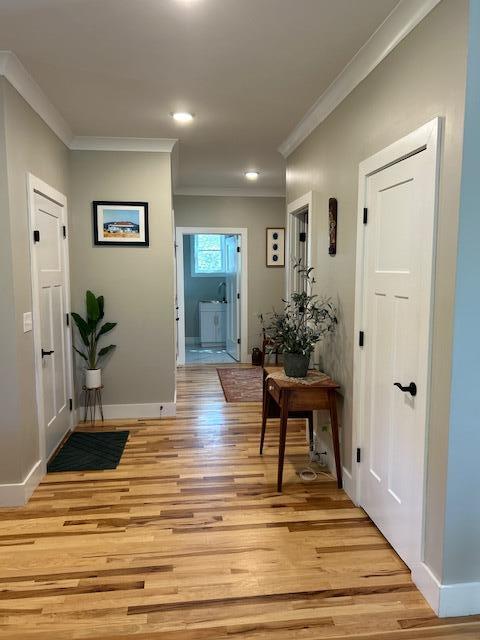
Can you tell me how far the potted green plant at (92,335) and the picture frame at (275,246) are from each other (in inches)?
132

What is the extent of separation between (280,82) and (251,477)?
2.61 metres

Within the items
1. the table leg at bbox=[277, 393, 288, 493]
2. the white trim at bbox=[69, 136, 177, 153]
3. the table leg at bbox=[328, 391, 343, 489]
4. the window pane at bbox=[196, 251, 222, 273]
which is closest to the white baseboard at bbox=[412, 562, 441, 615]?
the table leg at bbox=[328, 391, 343, 489]

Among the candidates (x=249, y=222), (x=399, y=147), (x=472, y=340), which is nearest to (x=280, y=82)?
(x=399, y=147)

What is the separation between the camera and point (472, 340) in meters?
1.77

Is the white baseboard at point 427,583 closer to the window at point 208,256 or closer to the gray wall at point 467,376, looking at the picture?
the gray wall at point 467,376

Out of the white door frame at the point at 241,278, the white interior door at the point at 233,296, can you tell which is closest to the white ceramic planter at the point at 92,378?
the white door frame at the point at 241,278

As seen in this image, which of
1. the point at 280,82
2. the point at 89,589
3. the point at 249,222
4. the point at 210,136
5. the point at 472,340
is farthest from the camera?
the point at 249,222

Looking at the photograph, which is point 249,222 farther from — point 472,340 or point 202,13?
point 472,340

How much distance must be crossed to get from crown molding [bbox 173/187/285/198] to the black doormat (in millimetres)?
3962

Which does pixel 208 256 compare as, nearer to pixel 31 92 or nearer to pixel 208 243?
pixel 208 243

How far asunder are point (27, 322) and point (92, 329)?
1.31 meters

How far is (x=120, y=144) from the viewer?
163 inches

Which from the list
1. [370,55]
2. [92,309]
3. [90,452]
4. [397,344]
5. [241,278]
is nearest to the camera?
[397,344]

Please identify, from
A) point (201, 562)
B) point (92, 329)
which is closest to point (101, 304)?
point (92, 329)
